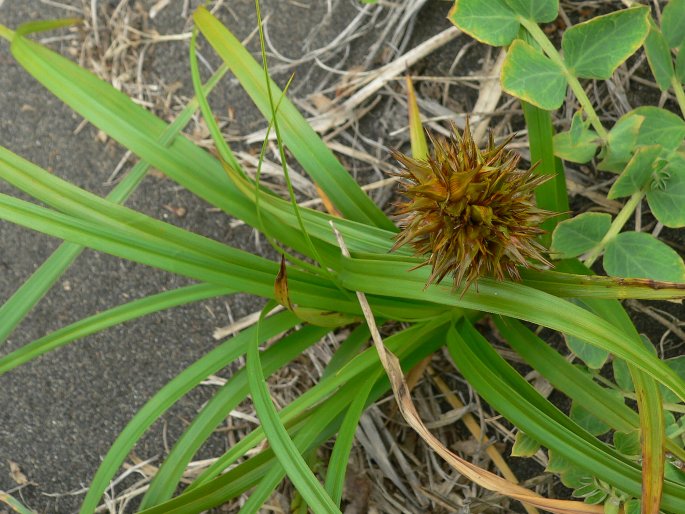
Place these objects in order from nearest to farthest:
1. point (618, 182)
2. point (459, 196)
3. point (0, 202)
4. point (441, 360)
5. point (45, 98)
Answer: point (459, 196) → point (0, 202) → point (618, 182) → point (441, 360) → point (45, 98)

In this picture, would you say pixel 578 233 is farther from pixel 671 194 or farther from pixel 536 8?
pixel 536 8

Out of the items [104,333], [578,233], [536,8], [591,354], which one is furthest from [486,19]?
[104,333]

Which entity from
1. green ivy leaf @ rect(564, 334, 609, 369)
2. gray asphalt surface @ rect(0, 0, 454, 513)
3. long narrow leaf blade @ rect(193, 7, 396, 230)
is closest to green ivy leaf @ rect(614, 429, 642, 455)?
green ivy leaf @ rect(564, 334, 609, 369)

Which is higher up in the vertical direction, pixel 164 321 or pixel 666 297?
pixel 666 297

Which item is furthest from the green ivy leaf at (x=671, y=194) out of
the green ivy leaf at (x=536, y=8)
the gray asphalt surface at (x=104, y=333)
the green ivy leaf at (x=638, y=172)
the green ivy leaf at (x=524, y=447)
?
the gray asphalt surface at (x=104, y=333)

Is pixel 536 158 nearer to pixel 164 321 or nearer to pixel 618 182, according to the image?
pixel 618 182

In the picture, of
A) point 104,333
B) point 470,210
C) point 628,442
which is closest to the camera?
point 470,210

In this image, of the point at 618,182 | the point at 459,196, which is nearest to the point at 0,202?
the point at 459,196
